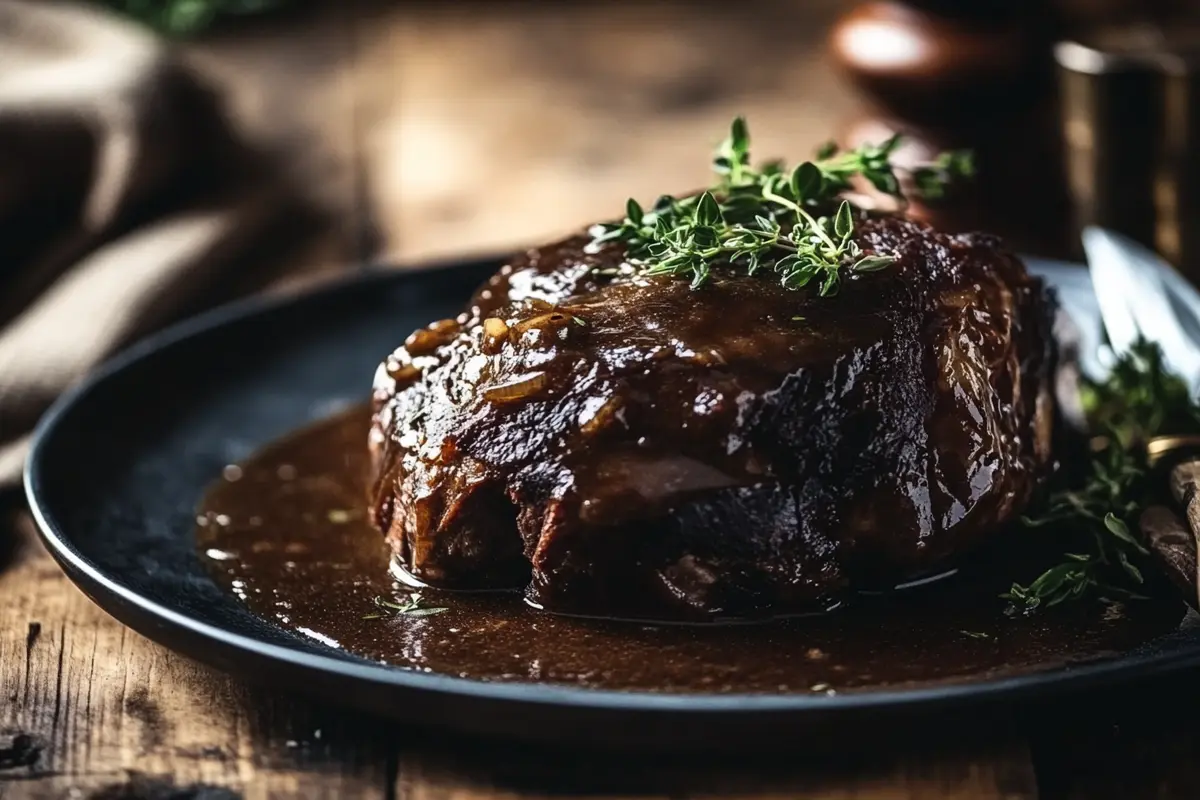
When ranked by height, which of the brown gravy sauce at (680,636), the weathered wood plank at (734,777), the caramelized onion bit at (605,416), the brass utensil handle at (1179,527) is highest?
the caramelized onion bit at (605,416)

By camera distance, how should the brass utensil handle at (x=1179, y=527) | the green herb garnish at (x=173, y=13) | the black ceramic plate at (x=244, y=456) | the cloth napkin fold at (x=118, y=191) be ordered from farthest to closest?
the green herb garnish at (x=173, y=13) < the cloth napkin fold at (x=118, y=191) < the brass utensil handle at (x=1179, y=527) < the black ceramic plate at (x=244, y=456)

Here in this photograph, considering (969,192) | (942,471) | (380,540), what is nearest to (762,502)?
(942,471)

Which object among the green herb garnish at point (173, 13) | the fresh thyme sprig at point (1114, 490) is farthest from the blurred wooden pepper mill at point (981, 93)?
the green herb garnish at point (173, 13)

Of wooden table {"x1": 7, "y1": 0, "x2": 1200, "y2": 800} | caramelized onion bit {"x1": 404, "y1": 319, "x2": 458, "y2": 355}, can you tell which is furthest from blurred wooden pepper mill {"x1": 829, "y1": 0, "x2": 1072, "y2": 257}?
caramelized onion bit {"x1": 404, "y1": 319, "x2": 458, "y2": 355}

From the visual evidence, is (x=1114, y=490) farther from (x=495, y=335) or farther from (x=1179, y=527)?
(x=495, y=335)

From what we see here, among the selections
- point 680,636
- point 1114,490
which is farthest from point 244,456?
point 1114,490

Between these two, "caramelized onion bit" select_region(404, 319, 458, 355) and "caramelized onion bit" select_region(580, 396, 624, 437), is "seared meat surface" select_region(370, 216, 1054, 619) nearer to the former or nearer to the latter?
"caramelized onion bit" select_region(580, 396, 624, 437)

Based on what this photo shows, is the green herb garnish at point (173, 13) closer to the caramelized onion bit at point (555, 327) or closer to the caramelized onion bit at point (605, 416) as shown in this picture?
the caramelized onion bit at point (555, 327)
